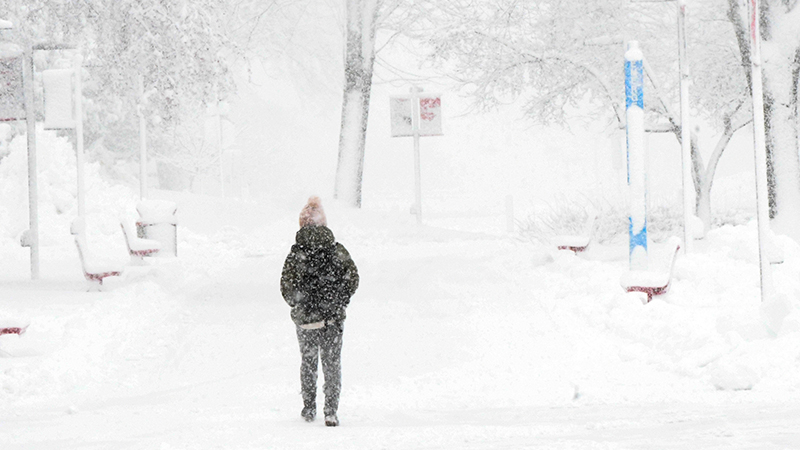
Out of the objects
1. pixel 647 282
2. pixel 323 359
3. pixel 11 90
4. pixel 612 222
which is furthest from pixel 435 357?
pixel 11 90

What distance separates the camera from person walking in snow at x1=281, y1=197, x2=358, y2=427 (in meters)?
7.73

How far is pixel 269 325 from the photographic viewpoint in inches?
489

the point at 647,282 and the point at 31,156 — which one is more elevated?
the point at 31,156

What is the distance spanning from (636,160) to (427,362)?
12.9 feet

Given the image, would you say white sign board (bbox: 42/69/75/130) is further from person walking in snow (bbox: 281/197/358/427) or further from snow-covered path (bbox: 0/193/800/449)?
person walking in snow (bbox: 281/197/358/427)

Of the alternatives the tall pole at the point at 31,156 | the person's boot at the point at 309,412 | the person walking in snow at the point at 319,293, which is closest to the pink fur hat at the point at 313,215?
the person walking in snow at the point at 319,293

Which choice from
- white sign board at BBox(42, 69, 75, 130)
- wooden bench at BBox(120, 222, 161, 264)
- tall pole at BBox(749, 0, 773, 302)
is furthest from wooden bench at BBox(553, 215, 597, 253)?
white sign board at BBox(42, 69, 75, 130)

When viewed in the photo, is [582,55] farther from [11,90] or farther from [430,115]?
[11,90]

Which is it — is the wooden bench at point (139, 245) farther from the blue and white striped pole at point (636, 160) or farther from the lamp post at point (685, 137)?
the lamp post at point (685, 137)

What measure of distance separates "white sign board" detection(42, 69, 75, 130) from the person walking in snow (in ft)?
43.2

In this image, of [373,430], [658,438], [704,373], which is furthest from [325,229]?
[704,373]

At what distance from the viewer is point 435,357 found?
10.5 m

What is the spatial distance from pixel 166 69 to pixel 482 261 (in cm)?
524

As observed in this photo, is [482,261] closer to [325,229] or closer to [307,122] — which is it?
[325,229]
